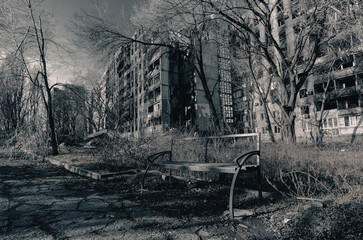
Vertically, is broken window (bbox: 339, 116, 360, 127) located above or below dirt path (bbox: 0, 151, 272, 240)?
above

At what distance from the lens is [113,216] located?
9.35 feet

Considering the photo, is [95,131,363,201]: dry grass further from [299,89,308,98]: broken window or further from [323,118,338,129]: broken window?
[323,118,338,129]: broken window

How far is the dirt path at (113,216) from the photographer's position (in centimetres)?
229

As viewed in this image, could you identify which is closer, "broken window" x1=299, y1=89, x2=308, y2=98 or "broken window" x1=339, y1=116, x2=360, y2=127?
"broken window" x1=339, y1=116, x2=360, y2=127

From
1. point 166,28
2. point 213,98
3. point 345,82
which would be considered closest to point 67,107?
point 213,98

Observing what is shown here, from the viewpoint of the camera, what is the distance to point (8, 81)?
8.26 meters

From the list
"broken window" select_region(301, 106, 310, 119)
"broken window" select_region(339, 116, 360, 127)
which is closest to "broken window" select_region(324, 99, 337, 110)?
"broken window" select_region(339, 116, 360, 127)

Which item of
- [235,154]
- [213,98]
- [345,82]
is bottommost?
[235,154]

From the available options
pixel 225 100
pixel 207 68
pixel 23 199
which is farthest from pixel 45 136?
pixel 225 100

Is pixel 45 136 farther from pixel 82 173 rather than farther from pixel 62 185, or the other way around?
pixel 62 185

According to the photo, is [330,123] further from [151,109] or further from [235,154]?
[235,154]

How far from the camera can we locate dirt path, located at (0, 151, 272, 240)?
229 cm

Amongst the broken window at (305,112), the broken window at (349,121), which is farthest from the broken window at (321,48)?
the broken window at (305,112)

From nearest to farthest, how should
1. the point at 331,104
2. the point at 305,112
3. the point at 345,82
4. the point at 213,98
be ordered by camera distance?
the point at 345,82
the point at 331,104
the point at 305,112
the point at 213,98
